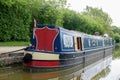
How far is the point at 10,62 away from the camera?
14344mm

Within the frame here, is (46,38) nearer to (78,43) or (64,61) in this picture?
(64,61)

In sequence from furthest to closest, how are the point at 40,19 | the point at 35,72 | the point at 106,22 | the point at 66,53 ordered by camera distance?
the point at 106,22 < the point at 40,19 < the point at 66,53 < the point at 35,72

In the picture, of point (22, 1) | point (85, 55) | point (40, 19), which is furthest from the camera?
point (40, 19)

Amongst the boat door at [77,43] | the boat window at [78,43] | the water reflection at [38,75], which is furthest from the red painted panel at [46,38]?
the boat window at [78,43]

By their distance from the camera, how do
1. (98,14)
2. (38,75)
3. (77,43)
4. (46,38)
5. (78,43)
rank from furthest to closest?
(98,14) < (78,43) < (77,43) < (46,38) < (38,75)

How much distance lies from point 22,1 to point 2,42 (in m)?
3.50

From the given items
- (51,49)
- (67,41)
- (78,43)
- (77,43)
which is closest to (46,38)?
(51,49)

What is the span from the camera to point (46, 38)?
589 inches

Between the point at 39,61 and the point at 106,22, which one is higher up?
the point at 106,22

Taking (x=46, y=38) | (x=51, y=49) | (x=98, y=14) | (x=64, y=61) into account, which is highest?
(x=98, y=14)

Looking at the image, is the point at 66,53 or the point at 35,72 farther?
the point at 66,53

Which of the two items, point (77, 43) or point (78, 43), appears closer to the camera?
point (77, 43)

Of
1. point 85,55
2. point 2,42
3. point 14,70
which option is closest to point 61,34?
point 14,70

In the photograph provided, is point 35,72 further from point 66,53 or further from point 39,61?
point 66,53
